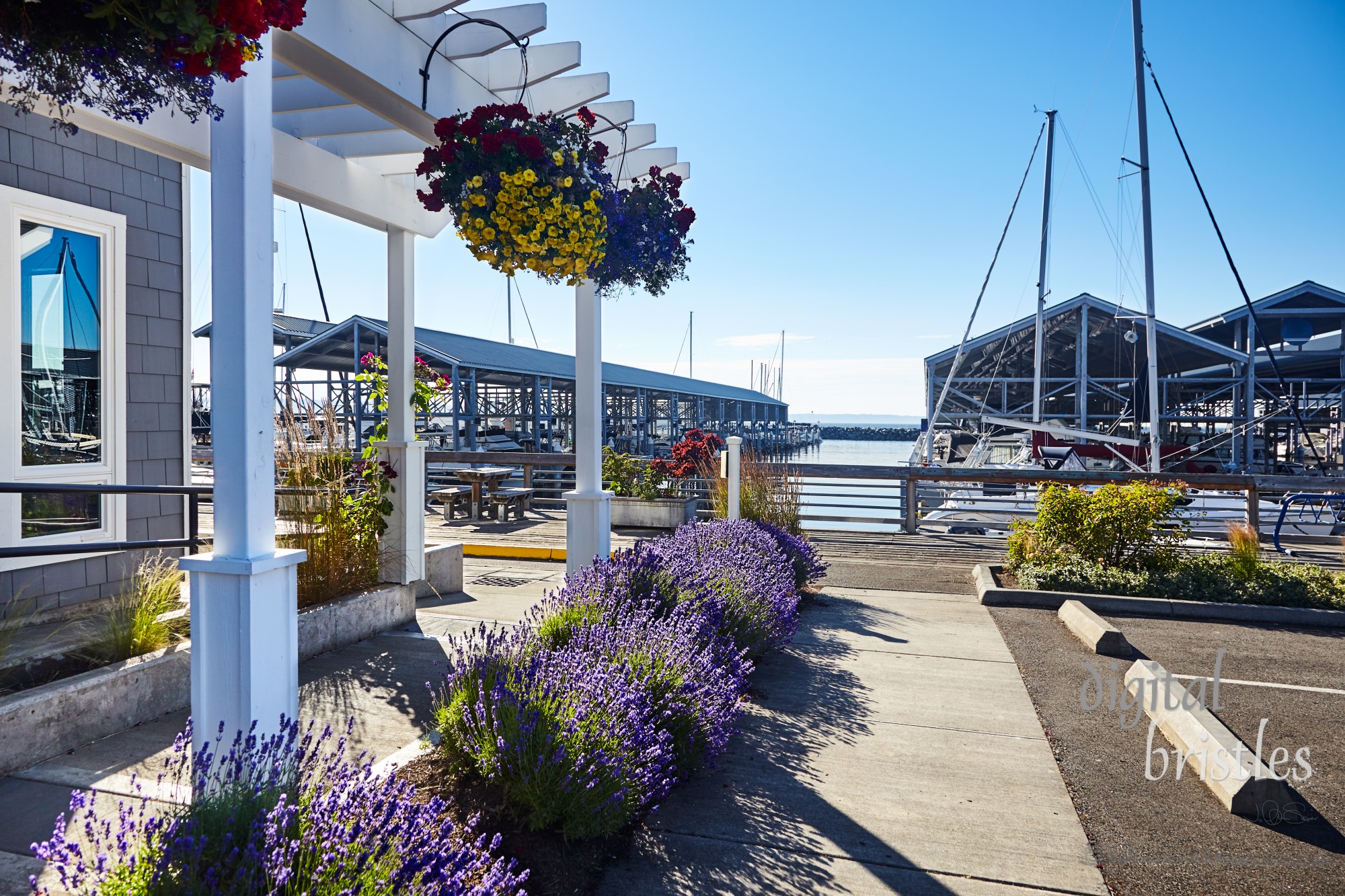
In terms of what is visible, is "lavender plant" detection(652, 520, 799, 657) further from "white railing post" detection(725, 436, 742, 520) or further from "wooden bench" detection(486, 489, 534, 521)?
"wooden bench" detection(486, 489, 534, 521)

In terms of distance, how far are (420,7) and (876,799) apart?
3967 millimetres

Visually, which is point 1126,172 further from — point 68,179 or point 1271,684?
point 68,179

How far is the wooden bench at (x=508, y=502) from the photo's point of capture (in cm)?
1121

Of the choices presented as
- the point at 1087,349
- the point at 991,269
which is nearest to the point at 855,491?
the point at 1087,349

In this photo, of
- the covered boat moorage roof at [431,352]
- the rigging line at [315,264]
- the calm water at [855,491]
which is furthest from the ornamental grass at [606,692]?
the rigging line at [315,264]

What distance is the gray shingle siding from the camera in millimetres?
4820

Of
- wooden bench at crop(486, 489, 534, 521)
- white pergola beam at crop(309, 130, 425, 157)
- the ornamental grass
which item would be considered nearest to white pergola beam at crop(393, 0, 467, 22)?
white pergola beam at crop(309, 130, 425, 157)

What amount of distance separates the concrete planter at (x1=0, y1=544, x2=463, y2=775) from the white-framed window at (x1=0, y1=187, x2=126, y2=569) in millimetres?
1832

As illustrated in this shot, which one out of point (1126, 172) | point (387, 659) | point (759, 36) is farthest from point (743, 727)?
point (1126, 172)

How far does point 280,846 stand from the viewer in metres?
1.67

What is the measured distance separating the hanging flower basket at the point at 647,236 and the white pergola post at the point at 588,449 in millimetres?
661

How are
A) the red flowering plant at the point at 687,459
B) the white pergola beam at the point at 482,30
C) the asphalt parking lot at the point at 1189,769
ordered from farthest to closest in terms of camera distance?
the red flowering plant at the point at 687,459, the white pergola beam at the point at 482,30, the asphalt parking lot at the point at 1189,769

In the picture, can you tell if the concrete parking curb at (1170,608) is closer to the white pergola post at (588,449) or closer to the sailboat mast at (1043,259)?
the white pergola post at (588,449)

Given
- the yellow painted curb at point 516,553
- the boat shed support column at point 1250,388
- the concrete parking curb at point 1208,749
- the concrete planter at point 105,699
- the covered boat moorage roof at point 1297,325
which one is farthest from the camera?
the covered boat moorage roof at point 1297,325
